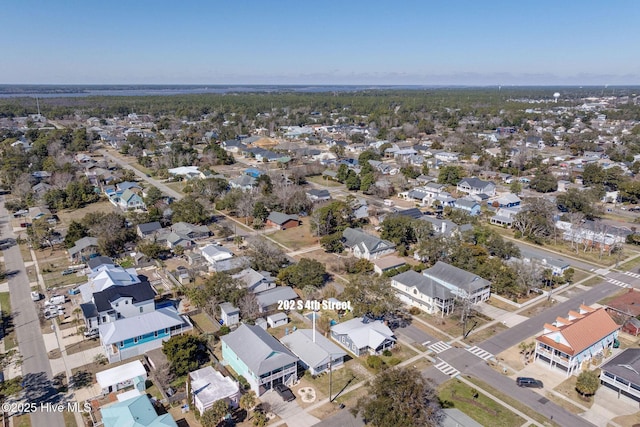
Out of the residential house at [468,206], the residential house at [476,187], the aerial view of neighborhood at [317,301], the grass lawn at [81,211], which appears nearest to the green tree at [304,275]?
the aerial view of neighborhood at [317,301]

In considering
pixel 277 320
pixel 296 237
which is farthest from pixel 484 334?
pixel 296 237

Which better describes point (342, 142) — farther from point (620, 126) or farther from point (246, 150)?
point (620, 126)

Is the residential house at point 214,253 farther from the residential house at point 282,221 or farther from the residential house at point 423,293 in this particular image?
the residential house at point 423,293

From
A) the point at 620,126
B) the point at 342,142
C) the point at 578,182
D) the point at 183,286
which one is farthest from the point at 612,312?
the point at 620,126

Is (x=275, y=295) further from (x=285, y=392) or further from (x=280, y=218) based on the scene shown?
(x=280, y=218)

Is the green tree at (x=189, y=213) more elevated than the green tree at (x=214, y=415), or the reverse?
the green tree at (x=189, y=213)

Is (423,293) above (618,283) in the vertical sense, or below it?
above
